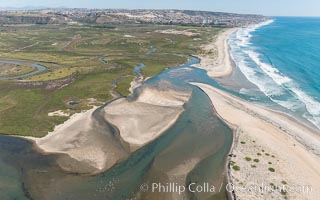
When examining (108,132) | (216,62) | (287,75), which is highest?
(216,62)

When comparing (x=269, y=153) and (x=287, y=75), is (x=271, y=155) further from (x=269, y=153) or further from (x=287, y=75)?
(x=287, y=75)

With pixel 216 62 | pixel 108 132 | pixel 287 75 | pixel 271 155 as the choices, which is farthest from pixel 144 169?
pixel 216 62

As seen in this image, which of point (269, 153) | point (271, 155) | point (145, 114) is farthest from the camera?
point (145, 114)

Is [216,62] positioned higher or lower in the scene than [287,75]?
higher

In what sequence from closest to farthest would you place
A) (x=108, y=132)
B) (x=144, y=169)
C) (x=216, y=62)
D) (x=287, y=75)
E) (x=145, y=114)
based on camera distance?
(x=144, y=169)
(x=108, y=132)
(x=145, y=114)
(x=287, y=75)
(x=216, y=62)

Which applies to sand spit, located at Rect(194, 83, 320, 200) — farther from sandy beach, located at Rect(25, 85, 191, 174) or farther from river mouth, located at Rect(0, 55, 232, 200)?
sandy beach, located at Rect(25, 85, 191, 174)

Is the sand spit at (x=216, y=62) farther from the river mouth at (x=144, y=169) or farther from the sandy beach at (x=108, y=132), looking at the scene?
the river mouth at (x=144, y=169)
